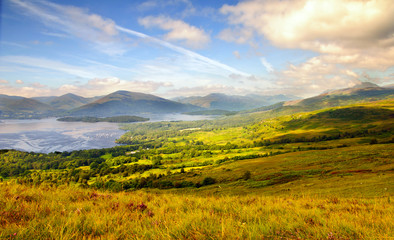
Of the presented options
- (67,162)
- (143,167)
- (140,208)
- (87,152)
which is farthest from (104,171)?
(140,208)

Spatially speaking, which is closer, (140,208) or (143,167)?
(140,208)

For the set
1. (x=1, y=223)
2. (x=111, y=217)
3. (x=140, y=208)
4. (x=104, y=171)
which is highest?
(x=1, y=223)

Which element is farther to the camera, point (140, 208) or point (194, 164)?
point (194, 164)

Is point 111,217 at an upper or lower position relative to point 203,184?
upper

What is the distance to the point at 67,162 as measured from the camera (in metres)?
113

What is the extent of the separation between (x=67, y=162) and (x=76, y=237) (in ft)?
459

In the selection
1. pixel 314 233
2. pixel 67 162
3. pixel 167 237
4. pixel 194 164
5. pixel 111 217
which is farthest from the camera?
pixel 67 162

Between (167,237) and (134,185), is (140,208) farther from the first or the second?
(134,185)

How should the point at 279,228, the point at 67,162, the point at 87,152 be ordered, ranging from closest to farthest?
the point at 279,228 < the point at 67,162 < the point at 87,152

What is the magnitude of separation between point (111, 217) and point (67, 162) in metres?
139

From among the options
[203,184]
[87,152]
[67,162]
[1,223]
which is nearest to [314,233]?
[1,223]

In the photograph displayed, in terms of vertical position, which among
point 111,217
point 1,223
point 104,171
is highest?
point 1,223

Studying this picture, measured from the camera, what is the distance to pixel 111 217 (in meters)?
4.20

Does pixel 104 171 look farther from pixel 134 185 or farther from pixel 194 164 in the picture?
pixel 194 164
